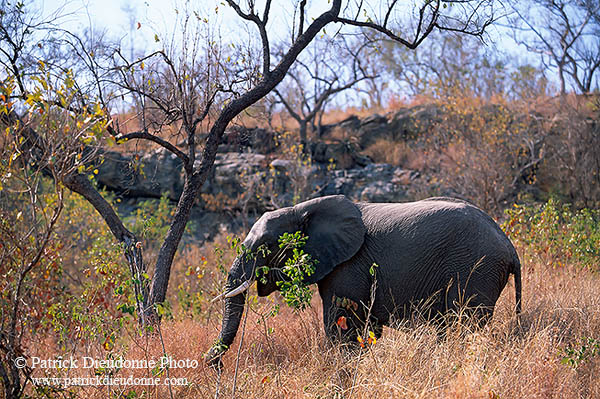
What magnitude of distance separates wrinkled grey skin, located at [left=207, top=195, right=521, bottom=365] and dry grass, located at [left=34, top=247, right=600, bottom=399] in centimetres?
35

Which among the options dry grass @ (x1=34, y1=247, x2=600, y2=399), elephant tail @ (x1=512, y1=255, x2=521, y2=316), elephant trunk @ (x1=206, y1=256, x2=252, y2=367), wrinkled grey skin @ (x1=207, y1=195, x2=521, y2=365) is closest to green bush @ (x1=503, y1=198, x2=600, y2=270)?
dry grass @ (x1=34, y1=247, x2=600, y2=399)

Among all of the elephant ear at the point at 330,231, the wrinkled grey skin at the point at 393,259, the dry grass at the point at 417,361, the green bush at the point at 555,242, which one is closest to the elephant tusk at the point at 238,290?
the wrinkled grey skin at the point at 393,259

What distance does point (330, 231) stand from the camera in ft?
21.5

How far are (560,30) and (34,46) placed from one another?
21.7 m

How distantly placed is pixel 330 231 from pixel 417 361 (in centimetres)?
184

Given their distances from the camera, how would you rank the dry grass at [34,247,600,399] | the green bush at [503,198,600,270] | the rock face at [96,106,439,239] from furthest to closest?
the rock face at [96,106,439,239]
the green bush at [503,198,600,270]
the dry grass at [34,247,600,399]

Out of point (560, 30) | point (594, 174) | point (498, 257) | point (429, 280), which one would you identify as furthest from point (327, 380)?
point (560, 30)

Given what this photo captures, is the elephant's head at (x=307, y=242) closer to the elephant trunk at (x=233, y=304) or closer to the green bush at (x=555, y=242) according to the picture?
the elephant trunk at (x=233, y=304)

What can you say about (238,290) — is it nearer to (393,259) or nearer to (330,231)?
(330,231)

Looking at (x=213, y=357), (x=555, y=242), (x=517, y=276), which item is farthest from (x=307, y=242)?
(x=555, y=242)

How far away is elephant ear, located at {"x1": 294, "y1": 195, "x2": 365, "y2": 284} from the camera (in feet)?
21.0

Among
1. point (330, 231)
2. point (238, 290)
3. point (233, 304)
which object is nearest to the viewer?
point (238, 290)

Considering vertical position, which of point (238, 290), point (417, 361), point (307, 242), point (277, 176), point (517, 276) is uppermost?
point (277, 176)

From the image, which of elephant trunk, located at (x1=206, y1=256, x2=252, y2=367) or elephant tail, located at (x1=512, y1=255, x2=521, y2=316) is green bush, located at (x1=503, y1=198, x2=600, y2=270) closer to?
elephant tail, located at (x1=512, y1=255, x2=521, y2=316)
